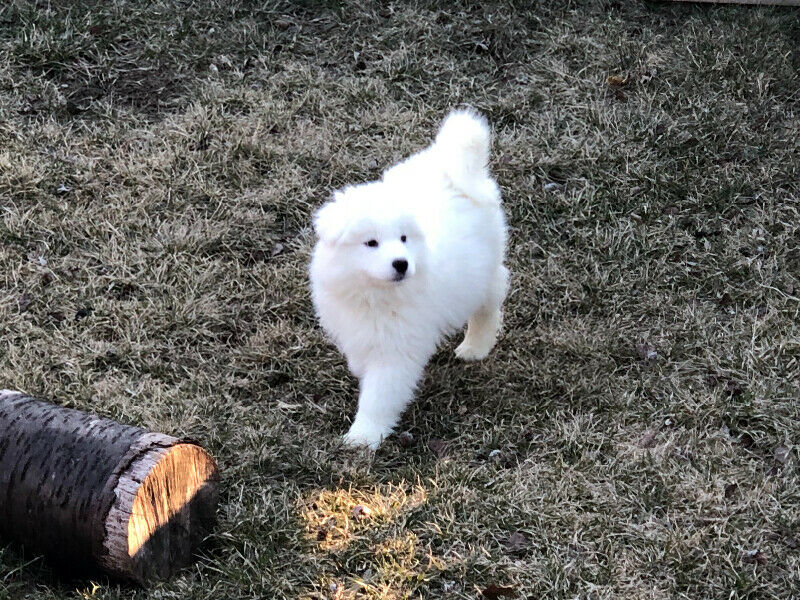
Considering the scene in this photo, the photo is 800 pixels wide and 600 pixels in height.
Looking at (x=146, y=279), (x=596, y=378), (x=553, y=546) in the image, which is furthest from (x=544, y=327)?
(x=146, y=279)

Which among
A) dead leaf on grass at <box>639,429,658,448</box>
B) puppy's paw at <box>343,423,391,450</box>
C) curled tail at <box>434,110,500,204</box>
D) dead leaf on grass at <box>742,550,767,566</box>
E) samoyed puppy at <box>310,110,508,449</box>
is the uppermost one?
curled tail at <box>434,110,500,204</box>

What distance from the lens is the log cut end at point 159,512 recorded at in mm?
3230

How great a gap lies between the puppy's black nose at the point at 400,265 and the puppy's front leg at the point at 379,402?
0.54m

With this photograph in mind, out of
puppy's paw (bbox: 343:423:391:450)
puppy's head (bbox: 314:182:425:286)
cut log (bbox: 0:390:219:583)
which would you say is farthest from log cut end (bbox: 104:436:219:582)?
puppy's head (bbox: 314:182:425:286)

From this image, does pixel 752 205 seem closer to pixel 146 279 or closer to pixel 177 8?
pixel 146 279

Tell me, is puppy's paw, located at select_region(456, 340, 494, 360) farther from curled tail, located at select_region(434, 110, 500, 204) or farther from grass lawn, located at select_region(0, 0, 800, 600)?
curled tail, located at select_region(434, 110, 500, 204)

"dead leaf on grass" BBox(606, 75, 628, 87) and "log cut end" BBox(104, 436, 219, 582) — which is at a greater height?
"dead leaf on grass" BBox(606, 75, 628, 87)

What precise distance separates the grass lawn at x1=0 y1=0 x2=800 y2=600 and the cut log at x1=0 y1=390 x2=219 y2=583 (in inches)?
5.3

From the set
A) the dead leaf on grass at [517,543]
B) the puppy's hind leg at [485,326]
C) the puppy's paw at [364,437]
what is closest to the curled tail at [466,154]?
the puppy's hind leg at [485,326]

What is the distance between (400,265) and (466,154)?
75cm

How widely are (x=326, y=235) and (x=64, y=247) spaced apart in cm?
211

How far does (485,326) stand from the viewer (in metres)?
4.70

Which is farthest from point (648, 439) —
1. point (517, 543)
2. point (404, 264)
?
point (404, 264)

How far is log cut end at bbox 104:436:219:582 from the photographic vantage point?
3.23m
